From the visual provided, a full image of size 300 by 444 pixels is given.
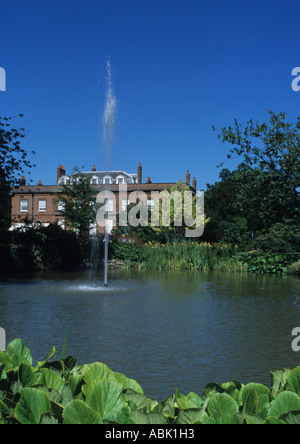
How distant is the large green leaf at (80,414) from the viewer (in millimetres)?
1460

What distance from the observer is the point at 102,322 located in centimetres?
856

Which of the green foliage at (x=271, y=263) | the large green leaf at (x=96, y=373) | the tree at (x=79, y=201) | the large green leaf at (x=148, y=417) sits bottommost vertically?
the green foliage at (x=271, y=263)

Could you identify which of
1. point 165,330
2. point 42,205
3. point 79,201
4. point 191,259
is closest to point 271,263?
point 191,259

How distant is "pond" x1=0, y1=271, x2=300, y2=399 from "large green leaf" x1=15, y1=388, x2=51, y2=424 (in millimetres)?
3027

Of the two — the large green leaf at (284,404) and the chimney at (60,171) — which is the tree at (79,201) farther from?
the large green leaf at (284,404)

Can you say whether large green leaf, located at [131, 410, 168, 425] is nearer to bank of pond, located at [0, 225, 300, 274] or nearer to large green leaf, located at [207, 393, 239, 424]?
large green leaf, located at [207, 393, 239, 424]

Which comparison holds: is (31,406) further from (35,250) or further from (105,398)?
(35,250)

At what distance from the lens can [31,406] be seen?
156 cm

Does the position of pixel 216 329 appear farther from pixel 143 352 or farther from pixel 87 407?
pixel 87 407

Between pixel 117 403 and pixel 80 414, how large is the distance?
6.7 inches

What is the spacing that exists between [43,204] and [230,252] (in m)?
40.9

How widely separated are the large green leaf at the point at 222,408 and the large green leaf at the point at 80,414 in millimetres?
358

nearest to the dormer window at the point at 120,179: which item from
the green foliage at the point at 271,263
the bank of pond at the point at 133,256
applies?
the bank of pond at the point at 133,256

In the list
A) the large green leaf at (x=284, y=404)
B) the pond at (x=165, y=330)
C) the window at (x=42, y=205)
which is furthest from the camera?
the window at (x=42, y=205)
